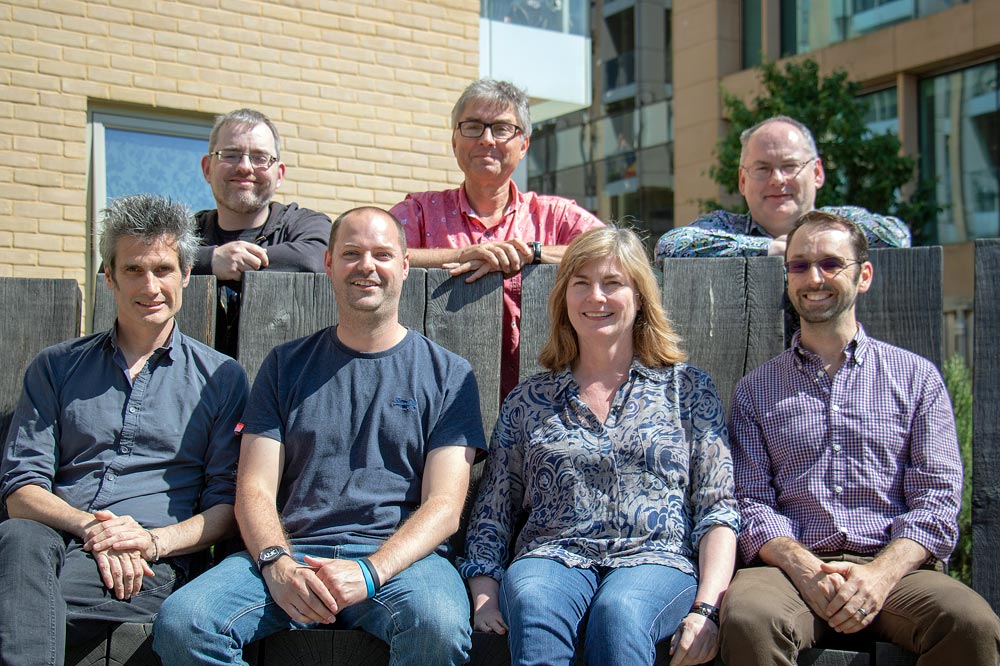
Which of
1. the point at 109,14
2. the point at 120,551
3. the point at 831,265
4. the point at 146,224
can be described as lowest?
the point at 120,551

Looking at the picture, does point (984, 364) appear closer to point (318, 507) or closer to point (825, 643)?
point (825, 643)

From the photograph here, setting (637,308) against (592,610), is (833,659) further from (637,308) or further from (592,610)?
(637,308)

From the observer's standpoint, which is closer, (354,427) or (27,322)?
(354,427)

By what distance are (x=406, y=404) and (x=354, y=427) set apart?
0.18m

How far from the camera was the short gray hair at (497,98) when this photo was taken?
13.1 ft

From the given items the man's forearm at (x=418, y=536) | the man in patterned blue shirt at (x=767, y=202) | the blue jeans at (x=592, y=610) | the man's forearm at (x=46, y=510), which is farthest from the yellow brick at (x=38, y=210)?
the blue jeans at (x=592, y=610)

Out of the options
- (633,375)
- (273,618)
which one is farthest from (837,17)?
(273,618)

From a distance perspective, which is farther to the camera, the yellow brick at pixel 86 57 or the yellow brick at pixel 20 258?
the yellow brick at pixel 86 57

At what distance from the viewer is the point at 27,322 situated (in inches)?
139

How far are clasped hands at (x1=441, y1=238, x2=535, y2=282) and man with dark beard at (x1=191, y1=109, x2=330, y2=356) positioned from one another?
0.64m

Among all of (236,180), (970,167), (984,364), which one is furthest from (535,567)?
(970,167)

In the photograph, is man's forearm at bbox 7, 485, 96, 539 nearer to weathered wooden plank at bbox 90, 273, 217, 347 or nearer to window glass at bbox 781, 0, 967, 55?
weathered wooden plank at bbox 90, 273, 217, 347

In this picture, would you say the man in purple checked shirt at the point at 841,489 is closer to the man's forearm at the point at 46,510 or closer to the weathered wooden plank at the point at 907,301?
the weathered wooden plank at the point at 907,301

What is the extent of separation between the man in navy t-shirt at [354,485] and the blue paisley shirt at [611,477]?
5.5 inches
